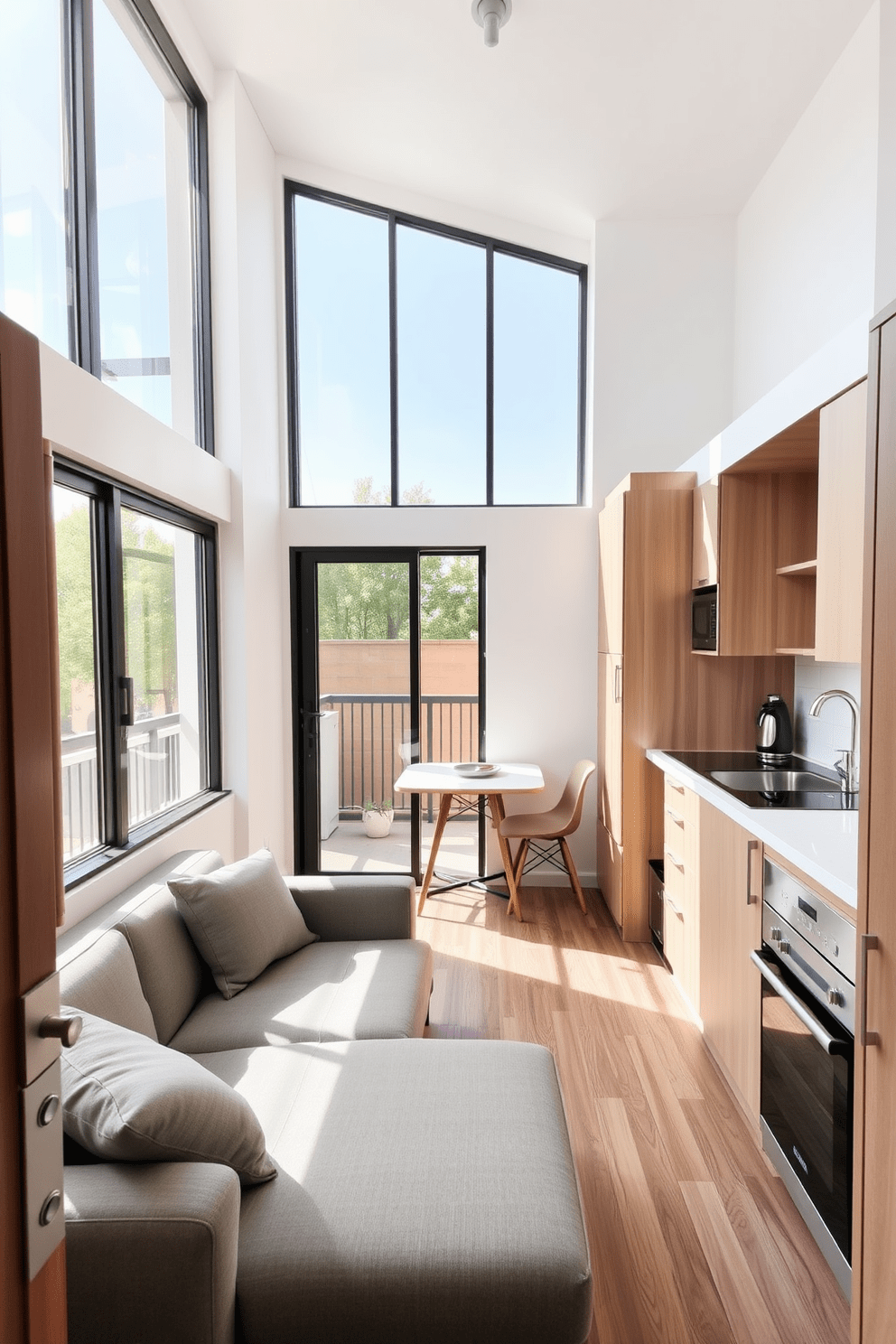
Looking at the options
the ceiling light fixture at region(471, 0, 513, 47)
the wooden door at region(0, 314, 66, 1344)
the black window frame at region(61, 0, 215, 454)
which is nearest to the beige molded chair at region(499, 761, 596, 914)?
the black window frame at region(61, 0, 215, 454)

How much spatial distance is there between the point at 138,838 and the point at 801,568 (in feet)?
8.32

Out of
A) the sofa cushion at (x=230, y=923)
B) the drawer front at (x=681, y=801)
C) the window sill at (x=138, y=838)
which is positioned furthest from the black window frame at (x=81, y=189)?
the drawer front at (x=681, y=801)

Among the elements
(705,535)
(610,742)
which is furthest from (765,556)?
(610,742)

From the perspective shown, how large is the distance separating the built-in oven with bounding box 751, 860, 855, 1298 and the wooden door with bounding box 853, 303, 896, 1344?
350 millimetres

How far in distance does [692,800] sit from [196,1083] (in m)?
2.06

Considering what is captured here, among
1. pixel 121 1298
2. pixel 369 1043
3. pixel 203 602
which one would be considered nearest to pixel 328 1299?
pixel 121 1298

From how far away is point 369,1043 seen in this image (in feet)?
6.56

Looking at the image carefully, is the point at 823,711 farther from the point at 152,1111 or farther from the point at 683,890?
the point at 152,1111

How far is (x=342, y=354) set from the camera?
456cm

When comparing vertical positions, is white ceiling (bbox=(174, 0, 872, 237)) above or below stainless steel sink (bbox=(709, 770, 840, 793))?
above

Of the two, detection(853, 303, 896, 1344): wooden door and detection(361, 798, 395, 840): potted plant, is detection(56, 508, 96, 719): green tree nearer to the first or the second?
detection(853, 303, 896, 1344): wooden door

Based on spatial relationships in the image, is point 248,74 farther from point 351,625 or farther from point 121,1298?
point 121,1298

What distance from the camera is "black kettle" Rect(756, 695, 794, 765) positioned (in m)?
3.34

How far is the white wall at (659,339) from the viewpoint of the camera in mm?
4285
